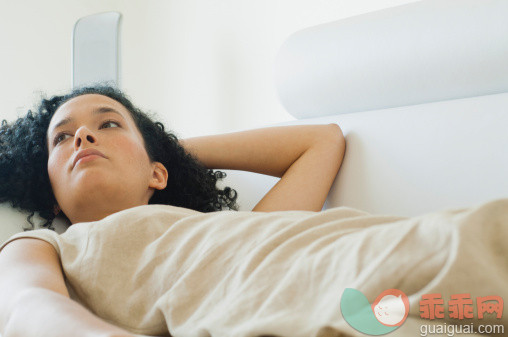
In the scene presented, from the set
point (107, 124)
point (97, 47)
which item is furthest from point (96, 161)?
point (97, 47)

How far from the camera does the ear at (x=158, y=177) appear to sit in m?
1.29

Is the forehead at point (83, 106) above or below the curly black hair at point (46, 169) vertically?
above

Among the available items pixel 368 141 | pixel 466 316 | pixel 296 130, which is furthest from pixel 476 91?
pixel 466 316

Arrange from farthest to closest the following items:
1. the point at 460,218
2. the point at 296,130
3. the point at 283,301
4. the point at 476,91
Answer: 1. the point at 296,130
2. the point at 476,91
3. the point at 283,301
4. the point at 460,218

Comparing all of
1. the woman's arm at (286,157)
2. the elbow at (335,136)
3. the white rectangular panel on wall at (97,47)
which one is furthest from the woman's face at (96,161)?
the white rectangular panel on wall at (97,47)

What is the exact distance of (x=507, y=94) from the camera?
3.64ft

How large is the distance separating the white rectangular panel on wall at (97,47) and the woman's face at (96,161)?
3.56 feet

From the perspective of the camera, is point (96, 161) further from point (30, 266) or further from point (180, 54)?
point (180, 54)

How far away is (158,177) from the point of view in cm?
133

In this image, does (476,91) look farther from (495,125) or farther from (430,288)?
(430,288)

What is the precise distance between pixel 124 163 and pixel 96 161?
0.21 ft

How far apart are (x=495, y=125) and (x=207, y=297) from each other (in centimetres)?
67

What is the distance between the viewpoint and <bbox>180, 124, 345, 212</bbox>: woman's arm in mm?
1266

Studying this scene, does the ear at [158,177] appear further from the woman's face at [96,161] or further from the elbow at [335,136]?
the elbow at [335,136]
